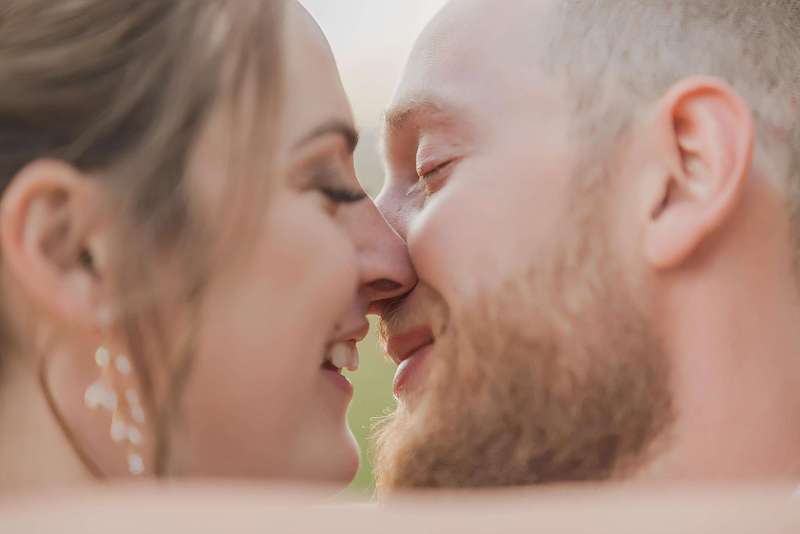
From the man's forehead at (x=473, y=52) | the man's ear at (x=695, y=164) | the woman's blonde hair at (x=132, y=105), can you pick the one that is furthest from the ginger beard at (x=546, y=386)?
the woman's blonde hair at (x=132, y=105)

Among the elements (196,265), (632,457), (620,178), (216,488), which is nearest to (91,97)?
(196,265)

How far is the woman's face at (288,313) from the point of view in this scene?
135 centimetres

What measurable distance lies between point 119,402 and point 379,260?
1.59 ft

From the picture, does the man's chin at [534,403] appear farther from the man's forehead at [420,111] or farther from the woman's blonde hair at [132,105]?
the woman's blonde hair at [132,105]

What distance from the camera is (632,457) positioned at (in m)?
1.62

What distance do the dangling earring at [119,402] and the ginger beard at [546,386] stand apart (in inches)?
20.5

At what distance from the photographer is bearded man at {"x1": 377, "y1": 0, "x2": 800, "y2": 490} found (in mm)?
1599

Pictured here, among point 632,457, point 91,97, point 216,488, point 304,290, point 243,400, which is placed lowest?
point 632,457

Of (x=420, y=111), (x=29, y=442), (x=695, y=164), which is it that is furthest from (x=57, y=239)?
(x=695, y=164)

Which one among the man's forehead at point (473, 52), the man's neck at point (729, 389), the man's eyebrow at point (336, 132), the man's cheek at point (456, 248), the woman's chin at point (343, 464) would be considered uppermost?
the man's forehead at point (473, 52)

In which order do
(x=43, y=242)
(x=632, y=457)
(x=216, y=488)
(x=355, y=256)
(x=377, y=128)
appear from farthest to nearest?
(x=377, y=128), (x=632, y=457), (x=355, y=256), (x=43, y=242), (x=216, y=488)

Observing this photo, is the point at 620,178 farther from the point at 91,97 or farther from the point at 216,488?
the point at 216,488

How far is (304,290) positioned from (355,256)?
13 centimetres

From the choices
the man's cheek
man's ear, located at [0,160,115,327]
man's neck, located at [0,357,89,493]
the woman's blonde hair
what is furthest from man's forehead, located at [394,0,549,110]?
man's neck, located at [0,357,89,493]
